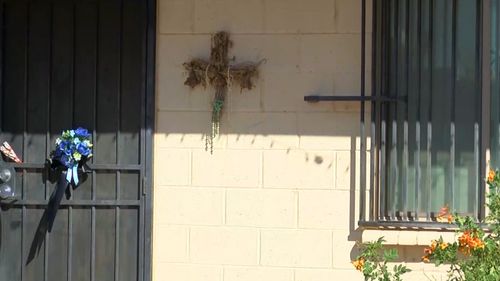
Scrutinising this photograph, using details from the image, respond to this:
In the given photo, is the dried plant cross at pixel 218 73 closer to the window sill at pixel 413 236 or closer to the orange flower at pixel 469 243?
the window sill at pixel 413 236

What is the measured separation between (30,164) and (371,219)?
222cm

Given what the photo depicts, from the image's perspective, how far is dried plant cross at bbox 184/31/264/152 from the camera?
5.65 m

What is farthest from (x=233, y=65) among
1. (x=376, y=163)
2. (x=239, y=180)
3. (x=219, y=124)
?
(x=376, y=163)

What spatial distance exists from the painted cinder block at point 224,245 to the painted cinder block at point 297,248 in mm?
76

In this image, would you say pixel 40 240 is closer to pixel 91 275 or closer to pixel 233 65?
pixel 91 275

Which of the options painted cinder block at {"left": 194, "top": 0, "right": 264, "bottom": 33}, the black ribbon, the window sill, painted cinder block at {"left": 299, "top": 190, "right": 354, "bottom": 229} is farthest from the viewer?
the black ribbon

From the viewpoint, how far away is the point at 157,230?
19.0 ft

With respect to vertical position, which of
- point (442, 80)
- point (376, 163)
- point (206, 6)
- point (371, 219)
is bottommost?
point (371, 219)

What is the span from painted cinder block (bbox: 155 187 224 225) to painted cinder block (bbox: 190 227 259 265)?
0.23ft

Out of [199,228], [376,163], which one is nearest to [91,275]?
[199,228]

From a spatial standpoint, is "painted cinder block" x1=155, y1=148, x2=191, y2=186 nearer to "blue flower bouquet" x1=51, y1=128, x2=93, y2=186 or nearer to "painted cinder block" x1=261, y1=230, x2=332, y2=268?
"blue flower bouquet" x1=51, y1=128, x2=93, y2=186

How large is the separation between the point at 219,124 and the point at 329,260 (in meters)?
1.10

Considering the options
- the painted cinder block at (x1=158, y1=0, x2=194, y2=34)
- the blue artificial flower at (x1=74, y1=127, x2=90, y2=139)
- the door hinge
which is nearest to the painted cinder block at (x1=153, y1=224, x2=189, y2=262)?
the door hinge

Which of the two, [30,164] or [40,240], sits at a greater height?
[30,164]
